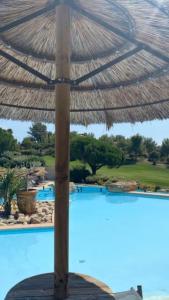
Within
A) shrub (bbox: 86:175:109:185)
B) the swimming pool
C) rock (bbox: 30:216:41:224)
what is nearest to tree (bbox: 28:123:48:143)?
shrub (bbox: 86:175:109:185)

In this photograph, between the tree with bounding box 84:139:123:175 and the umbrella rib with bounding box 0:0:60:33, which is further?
the tree with bounding box 84:139:123:175

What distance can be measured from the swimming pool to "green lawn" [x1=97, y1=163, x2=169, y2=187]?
7.81m

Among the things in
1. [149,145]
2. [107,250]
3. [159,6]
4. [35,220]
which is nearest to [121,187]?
[35,220]

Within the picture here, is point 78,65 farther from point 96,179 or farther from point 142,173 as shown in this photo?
point 142,173

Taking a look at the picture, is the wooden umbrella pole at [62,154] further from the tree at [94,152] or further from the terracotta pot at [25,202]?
the tree at [94,152]

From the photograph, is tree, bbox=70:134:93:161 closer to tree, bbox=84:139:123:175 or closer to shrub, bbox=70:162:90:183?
tree, bbox=84:139:123:175

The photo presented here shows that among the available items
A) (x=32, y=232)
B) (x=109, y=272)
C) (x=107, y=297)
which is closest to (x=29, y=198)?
(x=32, y=232)

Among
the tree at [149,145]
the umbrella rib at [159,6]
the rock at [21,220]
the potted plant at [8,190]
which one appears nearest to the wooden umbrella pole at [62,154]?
the umbrella rib at [159,6]

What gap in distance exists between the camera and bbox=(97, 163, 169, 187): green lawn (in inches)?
742

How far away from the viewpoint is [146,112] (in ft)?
9.23

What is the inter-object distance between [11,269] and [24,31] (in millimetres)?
4735

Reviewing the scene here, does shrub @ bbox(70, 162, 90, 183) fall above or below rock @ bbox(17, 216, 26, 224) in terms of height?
above

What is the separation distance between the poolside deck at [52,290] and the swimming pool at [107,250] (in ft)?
9.48

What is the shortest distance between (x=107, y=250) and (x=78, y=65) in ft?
16.7
